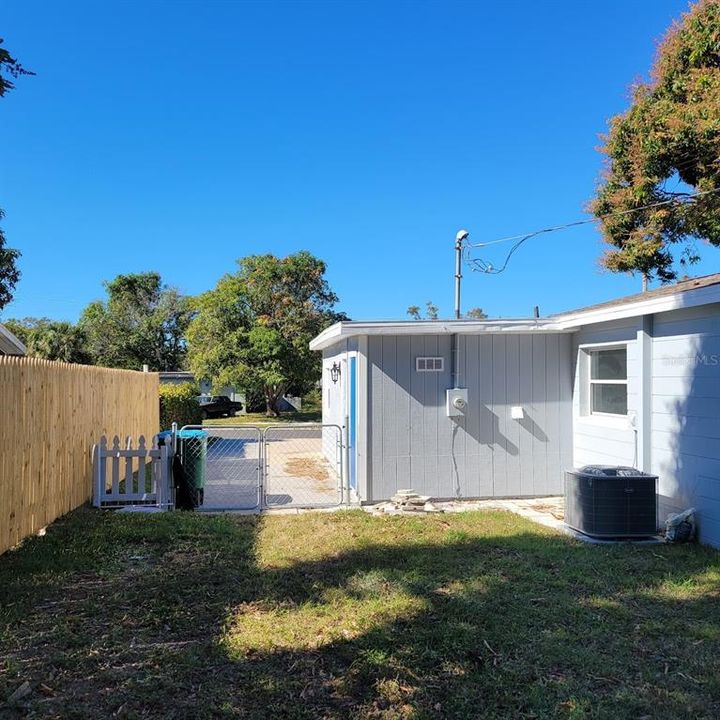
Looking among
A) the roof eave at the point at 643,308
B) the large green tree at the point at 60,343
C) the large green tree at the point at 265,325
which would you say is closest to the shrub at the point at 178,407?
the large green tree at the point at 265,325

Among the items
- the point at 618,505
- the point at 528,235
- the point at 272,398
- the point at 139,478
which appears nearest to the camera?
the point at 618,505

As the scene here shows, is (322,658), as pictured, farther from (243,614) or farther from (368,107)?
(368,107)

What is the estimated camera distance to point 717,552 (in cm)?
549

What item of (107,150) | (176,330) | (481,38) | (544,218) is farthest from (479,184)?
(176,330)

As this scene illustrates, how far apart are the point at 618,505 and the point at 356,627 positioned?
354cm

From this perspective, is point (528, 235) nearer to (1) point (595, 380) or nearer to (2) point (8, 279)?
(1) point (595, 380)

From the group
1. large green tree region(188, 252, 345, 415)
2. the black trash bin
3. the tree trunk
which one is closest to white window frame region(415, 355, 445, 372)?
the black trash bin

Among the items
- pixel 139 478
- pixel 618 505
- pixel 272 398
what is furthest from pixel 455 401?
pixel 272 398

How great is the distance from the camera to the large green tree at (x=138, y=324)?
106 feet

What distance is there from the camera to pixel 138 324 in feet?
110

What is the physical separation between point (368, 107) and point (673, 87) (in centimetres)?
723

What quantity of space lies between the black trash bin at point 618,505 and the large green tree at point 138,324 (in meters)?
30.8

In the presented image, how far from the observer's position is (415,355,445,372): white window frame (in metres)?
8.08

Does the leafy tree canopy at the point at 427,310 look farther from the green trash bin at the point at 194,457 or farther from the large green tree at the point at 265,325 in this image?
the green trash bin at the point at 194,457
